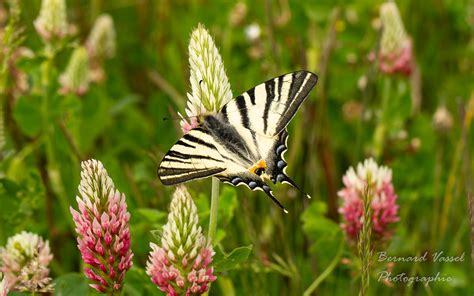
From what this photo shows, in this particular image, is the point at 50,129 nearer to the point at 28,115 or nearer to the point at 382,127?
the point at 28,115

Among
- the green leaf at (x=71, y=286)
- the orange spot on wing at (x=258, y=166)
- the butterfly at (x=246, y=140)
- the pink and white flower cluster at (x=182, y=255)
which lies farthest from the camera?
the green leaf at (x=71, y=286)

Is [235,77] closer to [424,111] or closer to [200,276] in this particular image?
[424,111]

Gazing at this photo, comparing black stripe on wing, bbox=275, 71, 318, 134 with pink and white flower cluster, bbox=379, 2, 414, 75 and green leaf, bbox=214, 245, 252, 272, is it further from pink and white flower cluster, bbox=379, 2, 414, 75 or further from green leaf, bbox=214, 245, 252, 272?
pink and white flower cluster, bbox=379, 2, 414, 75

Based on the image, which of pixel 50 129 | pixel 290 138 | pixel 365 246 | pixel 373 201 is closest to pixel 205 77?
pixel 365 246

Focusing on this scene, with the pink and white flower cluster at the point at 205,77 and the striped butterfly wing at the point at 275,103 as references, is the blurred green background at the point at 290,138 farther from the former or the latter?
the pink and white flower cluster at the point at 205,77

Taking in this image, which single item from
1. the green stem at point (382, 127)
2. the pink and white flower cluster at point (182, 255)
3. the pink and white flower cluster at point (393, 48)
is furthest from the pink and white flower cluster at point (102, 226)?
the pink and white flower cluster at point (393, 48)

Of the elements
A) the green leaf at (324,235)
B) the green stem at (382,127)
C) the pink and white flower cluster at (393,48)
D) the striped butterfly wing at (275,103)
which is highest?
the pink and white flower cluster at (393,48)

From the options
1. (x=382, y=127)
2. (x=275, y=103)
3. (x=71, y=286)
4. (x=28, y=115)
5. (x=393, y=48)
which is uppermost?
(x=393, y=48)
